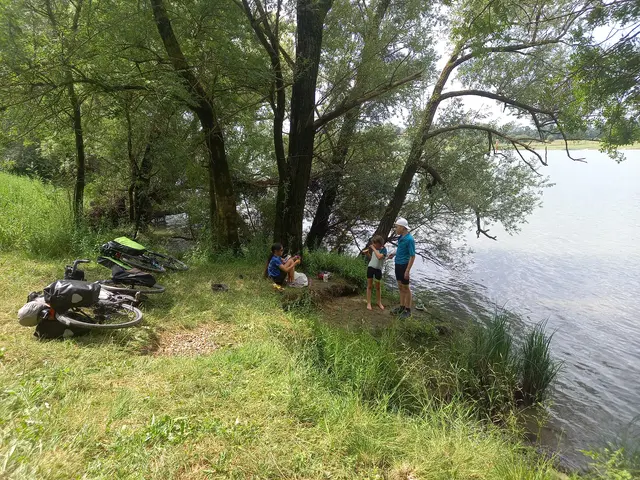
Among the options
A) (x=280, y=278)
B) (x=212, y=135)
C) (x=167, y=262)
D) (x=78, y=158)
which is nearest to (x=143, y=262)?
(x=167, y=262)

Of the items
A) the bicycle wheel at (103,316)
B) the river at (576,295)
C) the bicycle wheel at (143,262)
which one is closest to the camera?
the bicycle wheel at (103,316)

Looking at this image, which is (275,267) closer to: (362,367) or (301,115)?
(362,367)

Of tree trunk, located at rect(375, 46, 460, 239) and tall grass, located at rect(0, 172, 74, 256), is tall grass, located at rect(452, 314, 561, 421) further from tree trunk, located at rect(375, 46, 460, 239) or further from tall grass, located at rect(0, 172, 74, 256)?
tall grass, located at rect(0, 172, 74, 256)

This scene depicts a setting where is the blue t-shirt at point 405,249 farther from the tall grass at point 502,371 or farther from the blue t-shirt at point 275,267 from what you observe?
the blue t-shirt at point 275,267

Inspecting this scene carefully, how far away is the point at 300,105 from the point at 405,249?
3.98 metres

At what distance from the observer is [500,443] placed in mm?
3268

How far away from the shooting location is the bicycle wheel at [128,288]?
4873mm

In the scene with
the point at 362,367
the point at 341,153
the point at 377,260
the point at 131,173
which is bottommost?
the point at 362,367

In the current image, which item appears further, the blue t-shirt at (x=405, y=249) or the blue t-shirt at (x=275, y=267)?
the blue t-shirt at (x=275, y=267)

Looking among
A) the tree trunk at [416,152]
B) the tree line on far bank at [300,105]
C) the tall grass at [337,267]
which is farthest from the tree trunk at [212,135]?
the tree trunk at [416,152]

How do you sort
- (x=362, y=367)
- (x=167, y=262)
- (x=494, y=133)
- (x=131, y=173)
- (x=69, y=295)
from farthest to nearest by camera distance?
(x=131, y=173) → (x=494, y=133) → (x=167, y=262) → (x=362, y=367) → (x=69, y=295)

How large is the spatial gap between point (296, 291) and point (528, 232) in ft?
52.2

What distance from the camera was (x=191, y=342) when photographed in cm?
434

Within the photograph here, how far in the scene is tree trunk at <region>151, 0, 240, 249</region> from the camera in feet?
22.0
